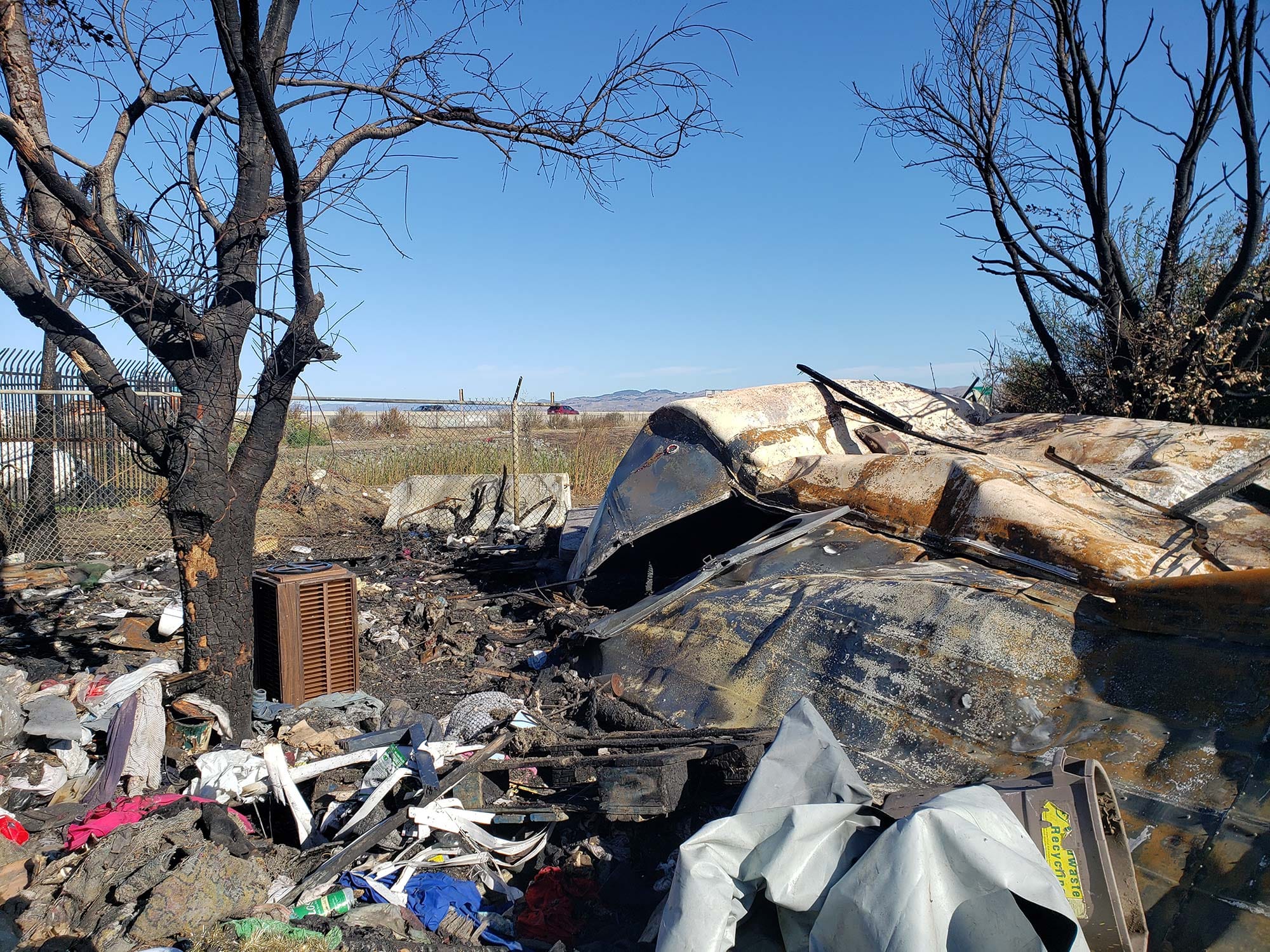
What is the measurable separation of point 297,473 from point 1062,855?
12553 mm

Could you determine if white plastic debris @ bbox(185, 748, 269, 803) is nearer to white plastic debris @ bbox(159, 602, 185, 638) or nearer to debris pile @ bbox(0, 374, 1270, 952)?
debris pile @ bbox(0, 374, 1270, 952)

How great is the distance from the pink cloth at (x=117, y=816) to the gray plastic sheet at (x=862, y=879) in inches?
89.2

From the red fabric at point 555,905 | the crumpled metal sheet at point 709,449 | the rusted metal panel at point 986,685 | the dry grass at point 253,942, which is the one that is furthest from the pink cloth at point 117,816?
the crumpled metal sheet at point 709,449

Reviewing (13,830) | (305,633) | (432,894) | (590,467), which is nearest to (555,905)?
(432,894)

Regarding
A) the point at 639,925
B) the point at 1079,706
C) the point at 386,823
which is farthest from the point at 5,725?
the point at 1079,706

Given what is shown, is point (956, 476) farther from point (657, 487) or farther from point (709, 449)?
point (657, 487)

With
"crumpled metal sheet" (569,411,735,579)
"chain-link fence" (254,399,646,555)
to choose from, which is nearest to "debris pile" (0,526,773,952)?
"crumpled metal sheet" (569,411,735,579)

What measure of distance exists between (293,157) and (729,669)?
319cm

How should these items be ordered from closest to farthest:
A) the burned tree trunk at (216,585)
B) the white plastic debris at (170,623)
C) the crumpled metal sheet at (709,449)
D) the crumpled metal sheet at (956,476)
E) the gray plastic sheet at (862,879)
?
the gray plastic sheet at (862,879)
the burned tree trunk at (216,585)
the crumpled metal sheet at (956,476)
the white plastic debris at (170,623)
the crumpled metal sheet at (709,449)

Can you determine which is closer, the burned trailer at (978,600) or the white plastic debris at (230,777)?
the burned trailer at (978,600)

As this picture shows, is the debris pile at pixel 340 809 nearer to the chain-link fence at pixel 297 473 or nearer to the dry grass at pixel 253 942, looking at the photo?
the dry grass at pixel 253 942

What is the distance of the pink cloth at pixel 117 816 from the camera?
126 inches

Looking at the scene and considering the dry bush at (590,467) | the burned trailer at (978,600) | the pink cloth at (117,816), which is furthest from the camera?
the dry bush at (590,467)

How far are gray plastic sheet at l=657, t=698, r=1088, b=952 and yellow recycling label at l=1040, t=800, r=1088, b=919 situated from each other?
178mm
